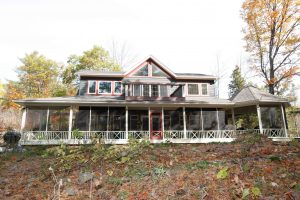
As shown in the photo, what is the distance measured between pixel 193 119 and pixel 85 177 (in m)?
13.3

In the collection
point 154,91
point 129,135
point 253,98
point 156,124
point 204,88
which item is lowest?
point 129,135

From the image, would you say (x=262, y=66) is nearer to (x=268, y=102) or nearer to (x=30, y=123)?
(x=268, y=102)

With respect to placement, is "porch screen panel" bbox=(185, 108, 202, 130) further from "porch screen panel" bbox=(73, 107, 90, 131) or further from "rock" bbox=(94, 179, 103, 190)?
"rock" bbox=(94, 179, 103, 190)

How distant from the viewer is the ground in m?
5.50

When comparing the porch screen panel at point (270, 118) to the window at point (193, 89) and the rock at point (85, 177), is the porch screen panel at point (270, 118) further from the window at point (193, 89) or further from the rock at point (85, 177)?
the rock at point (85, 177)

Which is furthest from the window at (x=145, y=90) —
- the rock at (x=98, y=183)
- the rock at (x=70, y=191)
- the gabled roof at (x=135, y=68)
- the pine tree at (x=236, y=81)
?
the pine tree at (x=236, y=81)

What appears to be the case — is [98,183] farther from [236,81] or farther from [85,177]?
[236,81]

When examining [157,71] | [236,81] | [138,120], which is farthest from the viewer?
[236,81]

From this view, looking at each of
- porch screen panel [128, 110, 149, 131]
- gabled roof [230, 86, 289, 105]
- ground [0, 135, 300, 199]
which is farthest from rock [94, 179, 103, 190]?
gabled roof [230, 86, 289, 105]

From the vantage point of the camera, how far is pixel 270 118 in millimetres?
18062

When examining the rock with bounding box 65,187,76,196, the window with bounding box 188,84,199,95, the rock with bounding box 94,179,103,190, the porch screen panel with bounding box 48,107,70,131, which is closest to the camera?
the rock with bounding box 65,187,76,196

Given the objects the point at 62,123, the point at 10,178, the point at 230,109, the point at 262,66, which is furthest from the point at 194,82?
the point at 10,178

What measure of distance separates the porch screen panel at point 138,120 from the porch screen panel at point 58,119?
5.18 meters

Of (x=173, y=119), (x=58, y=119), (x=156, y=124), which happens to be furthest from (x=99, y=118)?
(x=173, y=119)
